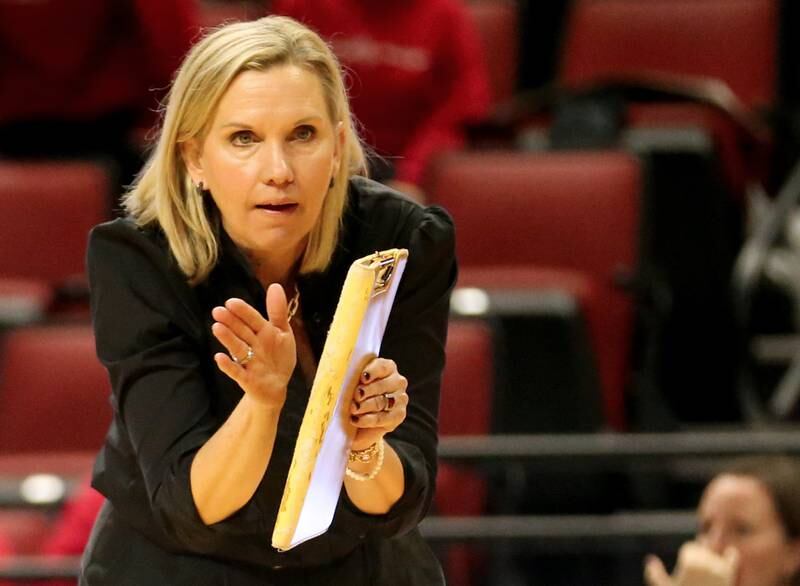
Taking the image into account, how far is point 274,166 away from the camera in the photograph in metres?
1.21

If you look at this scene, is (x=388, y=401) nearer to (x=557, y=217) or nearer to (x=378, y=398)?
(x=378, y=398)

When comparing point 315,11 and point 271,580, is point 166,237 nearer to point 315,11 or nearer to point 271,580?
point 271,580

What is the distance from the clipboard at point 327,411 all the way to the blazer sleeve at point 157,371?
0.39 feet

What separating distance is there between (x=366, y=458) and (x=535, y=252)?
72.6 inches

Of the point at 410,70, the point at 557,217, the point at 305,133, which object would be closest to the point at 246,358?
the point at 305,133

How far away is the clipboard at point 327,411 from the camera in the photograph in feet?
3.56

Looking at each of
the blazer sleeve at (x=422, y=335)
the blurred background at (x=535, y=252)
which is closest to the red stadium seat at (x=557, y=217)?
the blurred background at (x=535, y=252)

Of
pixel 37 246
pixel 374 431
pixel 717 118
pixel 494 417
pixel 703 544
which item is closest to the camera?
Answer: pixel 374 431

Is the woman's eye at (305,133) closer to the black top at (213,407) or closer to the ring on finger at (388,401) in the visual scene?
the black top at (213,407)

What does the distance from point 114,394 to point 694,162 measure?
2075 millimetres

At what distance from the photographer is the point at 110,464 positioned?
130 centimetres

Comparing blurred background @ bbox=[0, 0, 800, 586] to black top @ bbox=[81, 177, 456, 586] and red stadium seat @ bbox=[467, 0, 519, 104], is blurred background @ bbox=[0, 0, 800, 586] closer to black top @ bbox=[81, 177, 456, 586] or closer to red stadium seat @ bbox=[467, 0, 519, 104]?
red stadium seat @ bbox=[467, 0, 519, 104]

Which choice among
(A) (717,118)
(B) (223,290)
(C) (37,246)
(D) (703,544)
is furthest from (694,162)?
(B) (223,290)

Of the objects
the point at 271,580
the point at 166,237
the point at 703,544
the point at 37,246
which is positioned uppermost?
the point at 166,237
